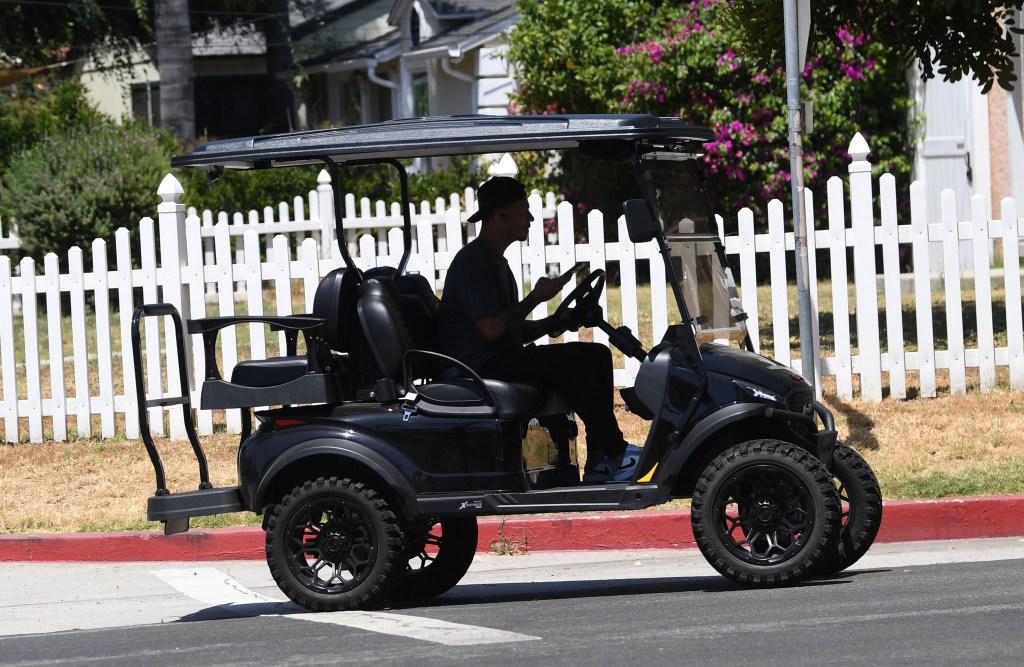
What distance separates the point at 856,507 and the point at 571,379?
1305mm

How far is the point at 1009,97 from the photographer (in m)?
16.6

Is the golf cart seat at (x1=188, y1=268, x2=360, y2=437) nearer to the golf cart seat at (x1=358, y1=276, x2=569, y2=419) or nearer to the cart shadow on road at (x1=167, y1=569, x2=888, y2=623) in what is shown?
the golf cart seat at (x1=358, y1=276, x2=569, y2=419)

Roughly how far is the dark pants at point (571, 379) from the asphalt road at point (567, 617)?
674mm

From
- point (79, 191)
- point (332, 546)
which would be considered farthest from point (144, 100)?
point (332, 546)

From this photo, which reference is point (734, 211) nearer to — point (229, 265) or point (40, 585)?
point (229, 265)

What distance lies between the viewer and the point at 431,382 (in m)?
6.43

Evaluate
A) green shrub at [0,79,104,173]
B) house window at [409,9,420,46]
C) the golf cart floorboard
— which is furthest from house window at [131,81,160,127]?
the golf cart floorboard

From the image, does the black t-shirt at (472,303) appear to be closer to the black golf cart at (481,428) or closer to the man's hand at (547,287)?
the black golf cart at (481,428)

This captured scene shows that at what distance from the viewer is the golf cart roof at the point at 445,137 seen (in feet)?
19.9

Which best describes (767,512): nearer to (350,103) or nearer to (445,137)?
(445,137)

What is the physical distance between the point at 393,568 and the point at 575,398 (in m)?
0.99

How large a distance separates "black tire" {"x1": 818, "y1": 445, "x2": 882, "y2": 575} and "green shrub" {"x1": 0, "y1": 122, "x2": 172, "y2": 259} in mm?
12467

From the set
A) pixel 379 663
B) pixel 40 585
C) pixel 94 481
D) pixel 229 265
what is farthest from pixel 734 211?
pixel 379 663

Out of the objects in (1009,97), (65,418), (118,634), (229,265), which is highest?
(1009,97)
